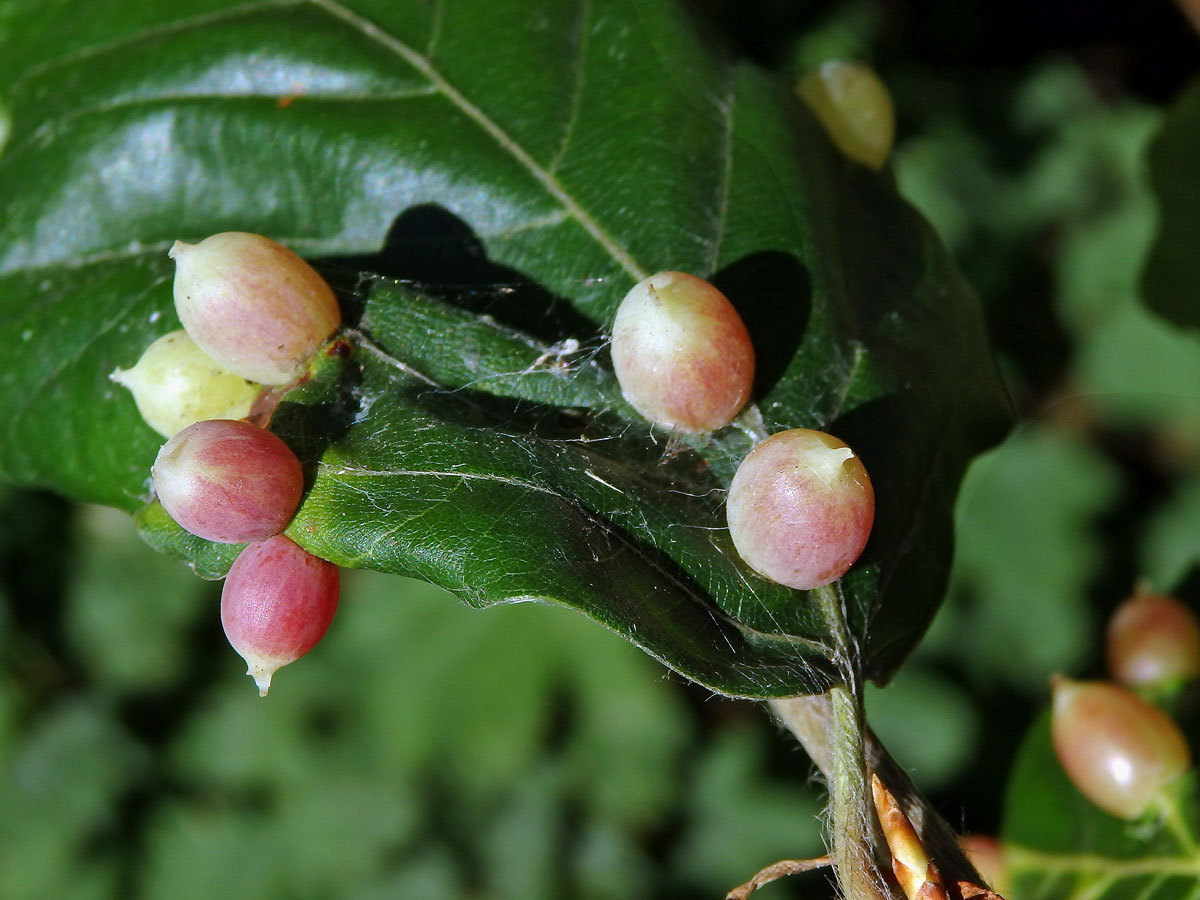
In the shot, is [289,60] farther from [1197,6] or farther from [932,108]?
[932,108]

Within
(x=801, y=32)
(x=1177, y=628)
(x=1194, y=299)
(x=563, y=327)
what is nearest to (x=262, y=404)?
(x=563, y=327)

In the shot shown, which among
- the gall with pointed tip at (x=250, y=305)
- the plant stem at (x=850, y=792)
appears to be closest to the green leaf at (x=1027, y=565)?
the plant stem at (x=850, y=792)

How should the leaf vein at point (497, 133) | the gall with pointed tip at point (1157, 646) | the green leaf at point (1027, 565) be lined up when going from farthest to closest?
the green leaf at point (1027, 565) → the gall with pointed tip at point (1157, 646) → the leaf vein at point (497, 133)

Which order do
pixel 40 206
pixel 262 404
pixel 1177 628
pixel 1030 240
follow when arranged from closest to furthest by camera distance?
1. pixel 262 404
2. pixel 40 206
3. pixel 1177 628
4. pixel 1030 240

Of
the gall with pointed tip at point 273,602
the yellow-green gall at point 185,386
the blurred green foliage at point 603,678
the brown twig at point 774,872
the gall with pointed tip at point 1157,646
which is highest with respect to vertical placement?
the yellow-green gall at point 185,386

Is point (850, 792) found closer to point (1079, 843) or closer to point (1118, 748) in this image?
point (1118, 748)

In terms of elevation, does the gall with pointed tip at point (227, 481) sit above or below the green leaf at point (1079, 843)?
above

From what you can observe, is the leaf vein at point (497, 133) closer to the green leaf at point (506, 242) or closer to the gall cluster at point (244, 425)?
the green leaf at point (506, 242)
